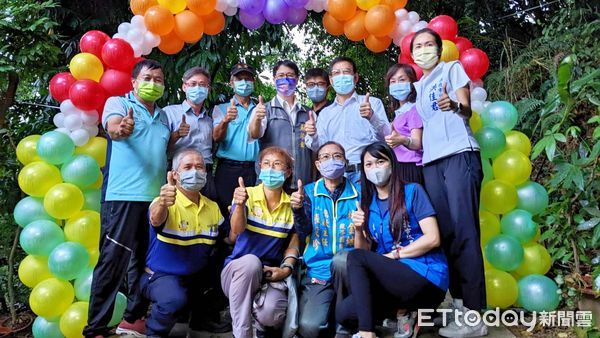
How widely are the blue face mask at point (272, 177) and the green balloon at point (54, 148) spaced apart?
60.0 inches

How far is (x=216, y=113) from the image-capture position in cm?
383

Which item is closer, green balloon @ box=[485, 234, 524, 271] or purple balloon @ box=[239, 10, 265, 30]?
green balloon @ box=[485, 234, 524, 271]

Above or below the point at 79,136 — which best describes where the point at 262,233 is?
below

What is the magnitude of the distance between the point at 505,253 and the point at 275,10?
9.14 feet

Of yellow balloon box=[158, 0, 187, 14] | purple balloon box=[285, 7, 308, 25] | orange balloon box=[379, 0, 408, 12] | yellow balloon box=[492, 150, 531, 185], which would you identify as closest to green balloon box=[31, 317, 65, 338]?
yellow balloon box=[158, 0, 187, 14]

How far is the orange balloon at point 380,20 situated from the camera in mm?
4109

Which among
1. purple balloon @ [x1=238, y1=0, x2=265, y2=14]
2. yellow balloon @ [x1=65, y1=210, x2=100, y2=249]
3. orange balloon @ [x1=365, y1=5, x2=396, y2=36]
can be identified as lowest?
yellow balloon @ [x1=65, y1=210, x2=100, y2=249]

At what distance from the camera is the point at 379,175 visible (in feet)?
9.37

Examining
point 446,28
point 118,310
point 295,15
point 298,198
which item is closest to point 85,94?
point 118,310

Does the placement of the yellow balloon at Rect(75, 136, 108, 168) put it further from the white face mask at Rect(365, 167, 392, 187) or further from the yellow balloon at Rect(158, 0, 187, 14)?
the white face mask at Rect(365, 167, 392, 187)

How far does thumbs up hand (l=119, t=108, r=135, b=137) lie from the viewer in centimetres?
303

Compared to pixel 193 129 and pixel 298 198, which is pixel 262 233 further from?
pixel 193 129

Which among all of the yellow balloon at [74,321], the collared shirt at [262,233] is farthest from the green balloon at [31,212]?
the collared shirt at [262,233]

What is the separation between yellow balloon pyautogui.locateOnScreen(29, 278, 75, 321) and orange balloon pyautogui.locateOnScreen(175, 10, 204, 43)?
222cm
